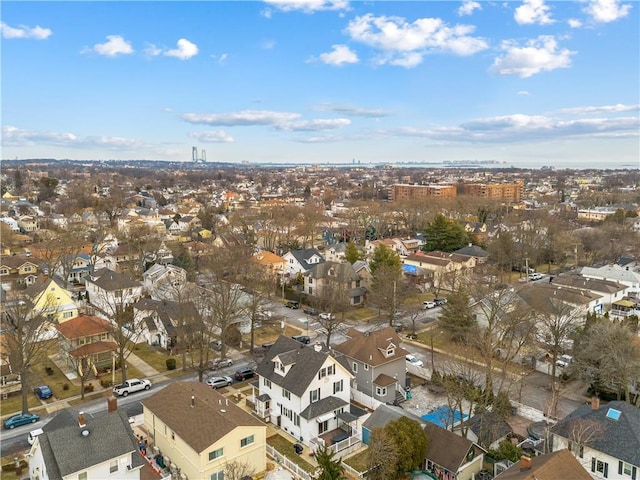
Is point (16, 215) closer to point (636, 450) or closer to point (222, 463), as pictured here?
point (222, 463)

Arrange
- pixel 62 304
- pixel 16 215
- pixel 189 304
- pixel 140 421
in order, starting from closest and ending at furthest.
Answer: pixel 140 421
pixel 189 304
pixel 62 304
pixel 16 215

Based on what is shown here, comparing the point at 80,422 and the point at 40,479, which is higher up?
the point at 80,422

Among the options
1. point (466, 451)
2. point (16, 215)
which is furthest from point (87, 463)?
point (16, 215)

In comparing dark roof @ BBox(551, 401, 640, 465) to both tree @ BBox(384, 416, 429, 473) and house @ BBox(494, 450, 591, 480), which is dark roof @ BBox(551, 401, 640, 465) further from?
tree @ BBox(384, 416, 429, 473)

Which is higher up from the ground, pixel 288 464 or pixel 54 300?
pixel 54 300

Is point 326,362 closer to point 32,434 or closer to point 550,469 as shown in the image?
point 550,469

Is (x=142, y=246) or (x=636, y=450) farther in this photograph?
(x=142, y=246)

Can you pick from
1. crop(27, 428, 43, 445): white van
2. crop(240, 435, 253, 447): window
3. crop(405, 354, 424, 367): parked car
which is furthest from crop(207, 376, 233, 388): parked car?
crop(405, 354, 424, 367): parked car

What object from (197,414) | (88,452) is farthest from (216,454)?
(88,452)
